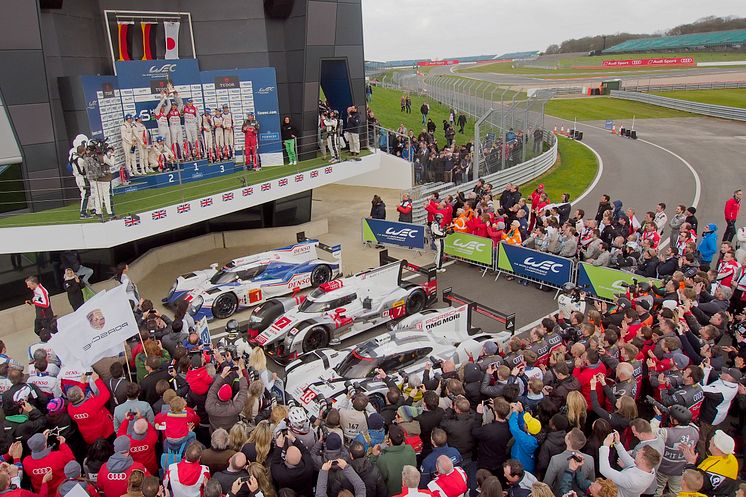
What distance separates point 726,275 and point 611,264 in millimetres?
2520

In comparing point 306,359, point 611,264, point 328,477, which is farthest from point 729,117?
point 328,477

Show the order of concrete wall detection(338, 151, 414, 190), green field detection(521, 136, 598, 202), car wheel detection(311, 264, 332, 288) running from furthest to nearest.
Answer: concrete wall detection(338, 151, 414, 190) < green field detection(521, 136, 598, 202) < car wheel detection(311, 264, 332, 288)

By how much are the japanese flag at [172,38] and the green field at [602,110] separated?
37.4 meters

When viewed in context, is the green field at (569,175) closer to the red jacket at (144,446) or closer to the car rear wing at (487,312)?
the car rear wing at (487,312)

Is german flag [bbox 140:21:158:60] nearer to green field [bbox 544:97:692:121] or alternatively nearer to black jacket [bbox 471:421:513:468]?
black jacket [bbox 471:421:513:468]

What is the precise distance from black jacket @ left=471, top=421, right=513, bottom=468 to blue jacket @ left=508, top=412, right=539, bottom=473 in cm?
9

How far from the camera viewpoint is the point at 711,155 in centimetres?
3098

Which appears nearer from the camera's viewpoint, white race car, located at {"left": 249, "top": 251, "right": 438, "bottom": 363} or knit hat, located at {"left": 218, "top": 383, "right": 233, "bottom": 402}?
knit hat, located at {"left": 218, "top": 383, "right": 233, "bottom": 402}

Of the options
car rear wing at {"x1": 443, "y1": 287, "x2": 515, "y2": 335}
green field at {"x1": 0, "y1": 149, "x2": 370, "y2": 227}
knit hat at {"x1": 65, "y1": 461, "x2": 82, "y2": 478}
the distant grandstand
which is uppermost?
the distant grandstand

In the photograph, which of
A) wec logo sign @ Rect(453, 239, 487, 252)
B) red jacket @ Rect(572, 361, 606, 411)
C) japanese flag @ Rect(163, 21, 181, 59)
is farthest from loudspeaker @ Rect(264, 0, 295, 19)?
red jacket @ Rect(572, 361, 606, 411)

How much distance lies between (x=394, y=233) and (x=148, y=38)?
32.7ft

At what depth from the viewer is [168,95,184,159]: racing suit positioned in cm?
1742

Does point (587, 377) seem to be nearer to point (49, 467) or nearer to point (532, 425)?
point (532, 425)

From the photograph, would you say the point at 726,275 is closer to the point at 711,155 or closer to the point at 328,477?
the point at 328,477
